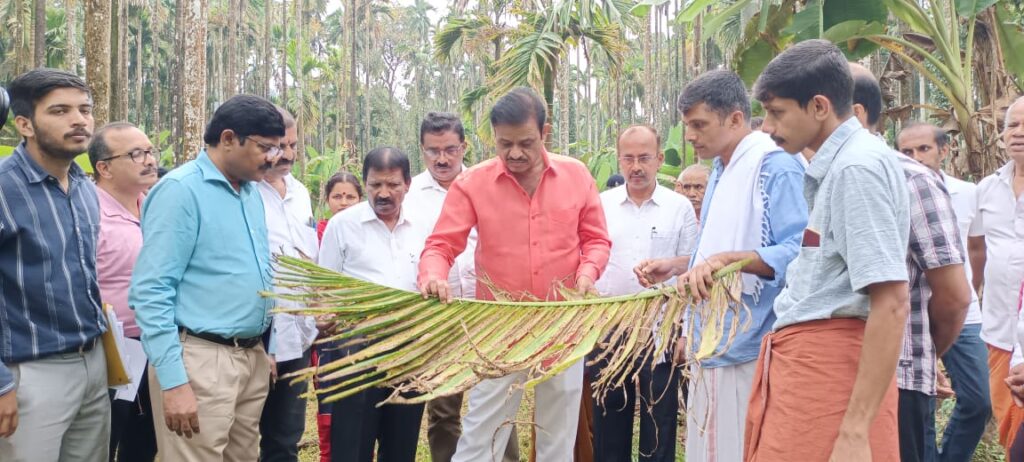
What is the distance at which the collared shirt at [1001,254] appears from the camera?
3.89m

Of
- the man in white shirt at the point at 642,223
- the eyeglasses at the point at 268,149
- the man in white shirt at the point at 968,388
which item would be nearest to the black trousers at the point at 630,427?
the man in white shirt at the point at 642,223

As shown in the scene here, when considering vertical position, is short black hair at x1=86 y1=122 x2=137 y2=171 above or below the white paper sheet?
above

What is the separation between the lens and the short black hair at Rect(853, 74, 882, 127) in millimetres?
2562

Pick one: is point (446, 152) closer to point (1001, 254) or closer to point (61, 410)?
point (61, 410)

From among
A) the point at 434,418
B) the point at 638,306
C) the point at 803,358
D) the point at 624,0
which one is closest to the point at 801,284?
the point at 803,358

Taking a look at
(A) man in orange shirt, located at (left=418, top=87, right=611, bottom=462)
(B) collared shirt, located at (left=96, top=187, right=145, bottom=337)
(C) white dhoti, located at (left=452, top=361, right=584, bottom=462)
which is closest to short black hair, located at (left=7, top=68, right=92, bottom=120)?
(B) collared shirt, located at (left=96, top=187, right=145, bottom=337)

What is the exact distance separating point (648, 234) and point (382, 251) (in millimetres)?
1464

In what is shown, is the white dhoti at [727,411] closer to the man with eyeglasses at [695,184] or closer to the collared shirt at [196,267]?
the collared shirt at [196,267]

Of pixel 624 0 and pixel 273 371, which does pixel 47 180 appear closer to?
pixel 273 371

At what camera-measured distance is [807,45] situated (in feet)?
6.97

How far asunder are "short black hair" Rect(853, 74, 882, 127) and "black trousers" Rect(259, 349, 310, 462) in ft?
8.69

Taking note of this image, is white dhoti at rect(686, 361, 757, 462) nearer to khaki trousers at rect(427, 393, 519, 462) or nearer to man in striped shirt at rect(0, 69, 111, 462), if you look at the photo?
khaki trousers at rect(427, 393, 519, 462)

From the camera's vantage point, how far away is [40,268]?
9.07 ft

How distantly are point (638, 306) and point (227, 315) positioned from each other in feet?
4.91
